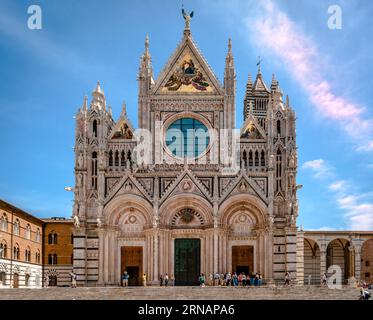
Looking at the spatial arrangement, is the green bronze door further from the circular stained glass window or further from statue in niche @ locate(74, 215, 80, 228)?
statue in niche @ locate(74, 215, 80, 228)

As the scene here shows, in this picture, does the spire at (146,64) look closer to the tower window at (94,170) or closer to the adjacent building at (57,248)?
the tower window at (94,170)

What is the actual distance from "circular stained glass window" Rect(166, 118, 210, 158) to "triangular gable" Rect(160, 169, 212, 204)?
2365 mm

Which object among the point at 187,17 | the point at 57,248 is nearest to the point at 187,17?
the point at 187,17

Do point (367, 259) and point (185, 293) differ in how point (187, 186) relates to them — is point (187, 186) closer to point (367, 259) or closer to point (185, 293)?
point (185, 293)

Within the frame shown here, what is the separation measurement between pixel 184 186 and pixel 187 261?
5.81 m

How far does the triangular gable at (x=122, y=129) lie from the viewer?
183 ft

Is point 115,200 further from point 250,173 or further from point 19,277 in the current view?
point 19,277

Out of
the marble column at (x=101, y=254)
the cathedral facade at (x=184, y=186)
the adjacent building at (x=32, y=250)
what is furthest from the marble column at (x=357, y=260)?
the marble column at (x=101, y=254)

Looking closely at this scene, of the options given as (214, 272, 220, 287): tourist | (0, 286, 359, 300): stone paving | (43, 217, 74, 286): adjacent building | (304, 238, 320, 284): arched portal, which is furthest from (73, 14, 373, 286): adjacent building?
(304, 238, 320, 284): arched portal

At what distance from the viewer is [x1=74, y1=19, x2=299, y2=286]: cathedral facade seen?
5356cm

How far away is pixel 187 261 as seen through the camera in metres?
54.3

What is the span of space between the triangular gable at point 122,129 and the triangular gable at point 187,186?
17.6 ft
